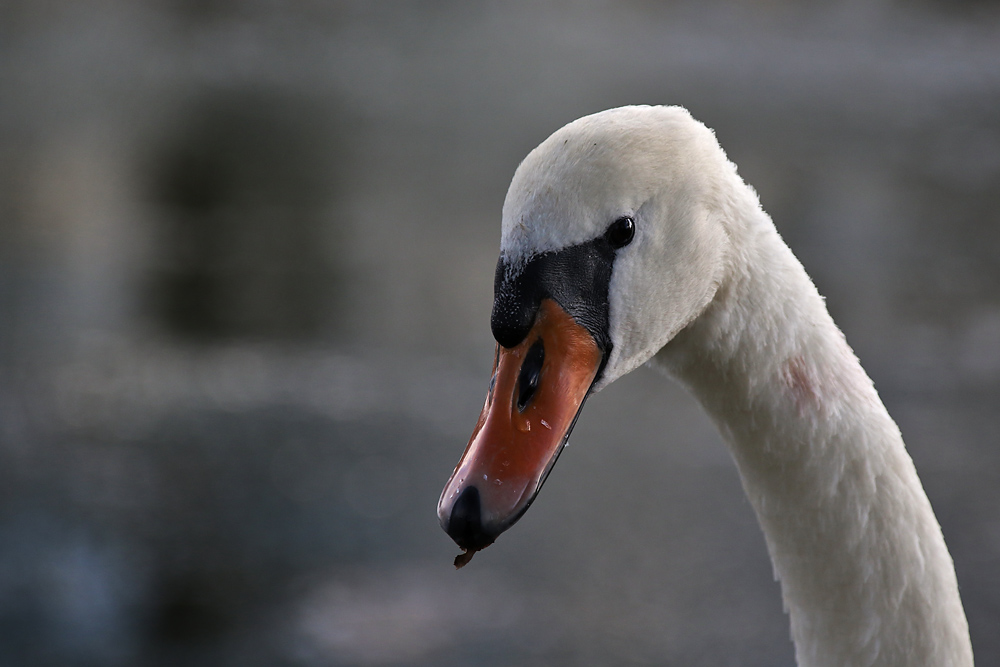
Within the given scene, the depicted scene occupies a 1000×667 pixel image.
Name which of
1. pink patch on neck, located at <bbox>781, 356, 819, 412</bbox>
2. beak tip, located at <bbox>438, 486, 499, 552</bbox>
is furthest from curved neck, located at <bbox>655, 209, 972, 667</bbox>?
beak tip, located at <bbox>438, 486, 499, 552</bbox>

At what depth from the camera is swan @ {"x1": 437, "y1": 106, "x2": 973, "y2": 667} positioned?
3.92 feet

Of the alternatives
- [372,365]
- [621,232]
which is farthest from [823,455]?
[372,365]

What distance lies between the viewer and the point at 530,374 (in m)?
1.24

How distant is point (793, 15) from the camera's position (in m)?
14.1

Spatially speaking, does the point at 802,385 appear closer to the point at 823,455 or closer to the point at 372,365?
the point at 823,455

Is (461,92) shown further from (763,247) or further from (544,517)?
(763,247)

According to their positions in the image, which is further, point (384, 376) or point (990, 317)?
point (990, 317)

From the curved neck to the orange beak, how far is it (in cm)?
19

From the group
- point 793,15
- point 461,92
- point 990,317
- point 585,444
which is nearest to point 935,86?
point 793,15

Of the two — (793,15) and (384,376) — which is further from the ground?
(793,15)

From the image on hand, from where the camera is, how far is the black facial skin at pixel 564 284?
1.20 metres

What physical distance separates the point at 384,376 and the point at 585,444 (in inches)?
43.0

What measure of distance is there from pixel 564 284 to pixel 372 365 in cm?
385

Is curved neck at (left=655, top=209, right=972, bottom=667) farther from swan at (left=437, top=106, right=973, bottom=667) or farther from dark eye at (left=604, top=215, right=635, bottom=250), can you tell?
dark eye at (left=604, top=215, right=635, bottom=250)
